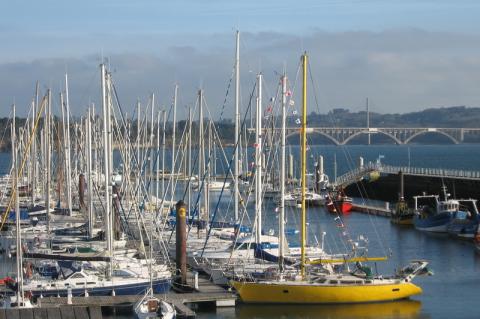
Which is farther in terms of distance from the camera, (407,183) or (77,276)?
(407,183)

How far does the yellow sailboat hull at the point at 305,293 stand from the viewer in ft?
103

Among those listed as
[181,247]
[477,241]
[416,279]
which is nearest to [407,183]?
[477,241]

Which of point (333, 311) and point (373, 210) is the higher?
point (373, 210)

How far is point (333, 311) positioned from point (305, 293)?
1010mm

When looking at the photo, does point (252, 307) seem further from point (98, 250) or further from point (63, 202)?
point (63, 202)

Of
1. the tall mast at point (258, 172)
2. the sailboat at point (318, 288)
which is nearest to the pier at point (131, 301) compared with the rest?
the sailboat at point (318, 288)

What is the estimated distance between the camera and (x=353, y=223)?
202ft

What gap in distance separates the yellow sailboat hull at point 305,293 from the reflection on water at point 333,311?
0.60 feet

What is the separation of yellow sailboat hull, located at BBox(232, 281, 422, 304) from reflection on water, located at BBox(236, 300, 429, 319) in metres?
0.18

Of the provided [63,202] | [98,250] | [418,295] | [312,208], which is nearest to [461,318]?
[418,295]

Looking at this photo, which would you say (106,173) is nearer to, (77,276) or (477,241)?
(77,276)

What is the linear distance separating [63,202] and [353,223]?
17.8 metres

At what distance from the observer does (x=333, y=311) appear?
103 ft

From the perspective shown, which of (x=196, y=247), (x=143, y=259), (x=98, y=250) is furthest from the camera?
(x=196, y=247)
